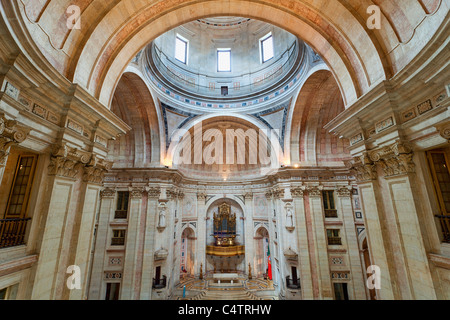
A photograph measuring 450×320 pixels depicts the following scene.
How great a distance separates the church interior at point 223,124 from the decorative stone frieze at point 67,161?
0.04 meters

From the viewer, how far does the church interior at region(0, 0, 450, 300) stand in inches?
163

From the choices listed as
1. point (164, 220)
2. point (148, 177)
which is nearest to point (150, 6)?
point (148, 177)

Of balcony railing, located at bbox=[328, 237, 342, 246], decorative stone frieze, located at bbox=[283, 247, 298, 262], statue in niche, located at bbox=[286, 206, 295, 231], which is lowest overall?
decorative stone frieze, located at bbox=[283, 247, 298, 262]

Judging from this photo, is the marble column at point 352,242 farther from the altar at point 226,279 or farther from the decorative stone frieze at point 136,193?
the decorative stone frieze at point 136,193

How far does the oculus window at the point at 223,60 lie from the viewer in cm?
1749

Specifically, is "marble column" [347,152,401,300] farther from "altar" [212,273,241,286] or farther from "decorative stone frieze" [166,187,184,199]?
"altar" [212,273,241,286]

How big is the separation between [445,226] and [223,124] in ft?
45.0

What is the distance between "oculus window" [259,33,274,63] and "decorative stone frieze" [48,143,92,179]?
15.2 m

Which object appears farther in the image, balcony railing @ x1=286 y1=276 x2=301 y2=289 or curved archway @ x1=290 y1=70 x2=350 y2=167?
curved archway @ x1=290 y1=70 x2=350 y2=167

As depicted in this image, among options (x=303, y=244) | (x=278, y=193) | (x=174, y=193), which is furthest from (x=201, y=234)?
(x=303, y=244)

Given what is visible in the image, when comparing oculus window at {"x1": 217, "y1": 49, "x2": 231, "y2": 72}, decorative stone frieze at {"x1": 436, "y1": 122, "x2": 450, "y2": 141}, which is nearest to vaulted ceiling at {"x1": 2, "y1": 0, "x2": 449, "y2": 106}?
decorative stone frieze at {"x1": 436, "y1": 122, "x2": 450, "y2": 141}

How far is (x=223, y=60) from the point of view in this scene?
58.1 feet

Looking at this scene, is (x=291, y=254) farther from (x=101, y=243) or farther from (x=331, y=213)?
(x=101, y=243)

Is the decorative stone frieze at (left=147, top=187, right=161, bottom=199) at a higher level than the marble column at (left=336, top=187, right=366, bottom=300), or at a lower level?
higher
